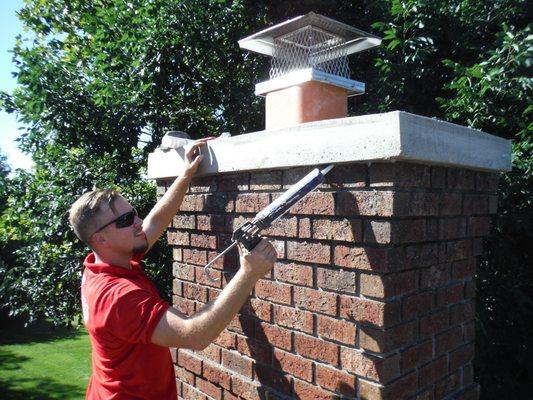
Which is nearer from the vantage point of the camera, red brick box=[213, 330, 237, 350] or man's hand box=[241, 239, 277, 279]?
man's hand box=[241, 239, 277, 279]

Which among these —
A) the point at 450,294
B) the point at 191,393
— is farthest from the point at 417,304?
the point at 191,393

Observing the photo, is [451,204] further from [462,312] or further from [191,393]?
[191,393]

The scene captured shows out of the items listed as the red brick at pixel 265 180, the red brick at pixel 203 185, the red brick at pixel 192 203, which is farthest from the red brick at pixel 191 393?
the red brick at pixel 265 180

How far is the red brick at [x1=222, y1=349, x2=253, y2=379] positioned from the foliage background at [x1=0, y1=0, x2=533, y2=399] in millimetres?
2195

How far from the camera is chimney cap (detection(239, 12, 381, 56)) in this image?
2.06 m

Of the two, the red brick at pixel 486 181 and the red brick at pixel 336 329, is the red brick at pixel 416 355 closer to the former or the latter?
the red brick at pixel 336 329

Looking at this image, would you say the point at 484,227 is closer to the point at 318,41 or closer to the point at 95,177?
the point at 318,41

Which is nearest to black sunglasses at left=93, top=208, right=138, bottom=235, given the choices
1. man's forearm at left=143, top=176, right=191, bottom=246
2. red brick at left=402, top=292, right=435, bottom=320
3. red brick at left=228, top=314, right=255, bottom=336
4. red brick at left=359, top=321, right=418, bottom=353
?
man's forearm at left=143, top=176, right=191, bottom=246

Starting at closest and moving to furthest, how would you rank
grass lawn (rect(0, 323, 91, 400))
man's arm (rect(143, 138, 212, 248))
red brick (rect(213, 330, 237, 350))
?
red brick (rect(213, 330, 237, 350)), man's arm (rect(143, 138, 212, 248)), grass lawn (rect(0, 323, 91, 400))

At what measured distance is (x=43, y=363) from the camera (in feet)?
37.2

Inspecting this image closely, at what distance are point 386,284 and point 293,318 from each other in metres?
0.53

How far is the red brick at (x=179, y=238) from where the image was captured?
8.68 feet

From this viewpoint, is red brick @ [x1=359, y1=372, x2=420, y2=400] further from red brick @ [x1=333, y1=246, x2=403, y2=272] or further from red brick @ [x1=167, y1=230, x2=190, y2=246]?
red brick @ [x1=167, y1=230, x2=190, y2=246]

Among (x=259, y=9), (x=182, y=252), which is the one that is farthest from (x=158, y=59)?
(x=182, y=252)
